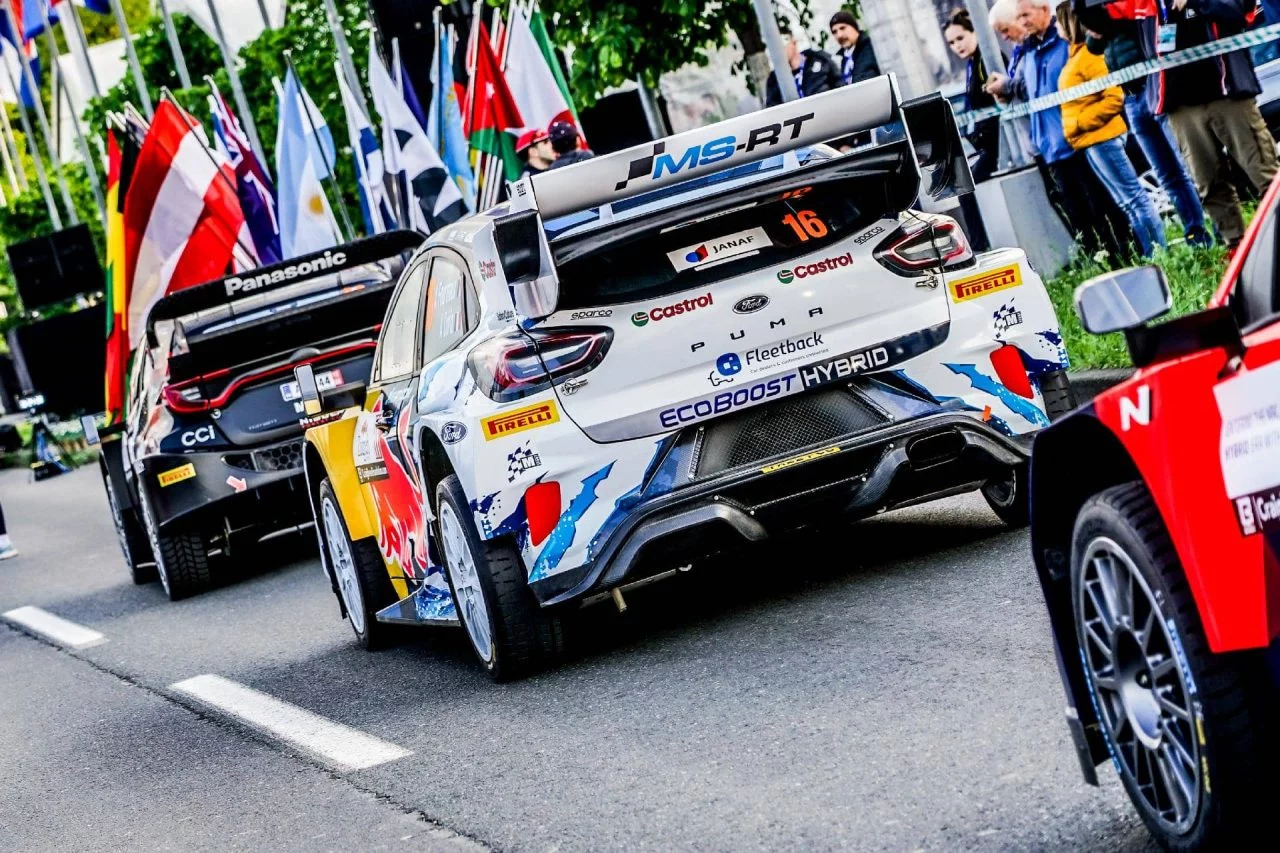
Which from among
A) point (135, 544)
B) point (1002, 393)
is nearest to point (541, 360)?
point (1002, 393)

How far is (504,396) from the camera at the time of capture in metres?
7.33

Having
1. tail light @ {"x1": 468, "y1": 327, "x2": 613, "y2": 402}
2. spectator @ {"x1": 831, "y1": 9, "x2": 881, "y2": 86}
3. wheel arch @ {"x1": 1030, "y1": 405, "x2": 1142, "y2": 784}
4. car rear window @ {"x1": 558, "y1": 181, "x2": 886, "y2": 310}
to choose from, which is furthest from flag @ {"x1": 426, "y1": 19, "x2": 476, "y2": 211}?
wheel arch @ {"x1": 1030, "y1": 405, "x2": 1142, "y2": 784}

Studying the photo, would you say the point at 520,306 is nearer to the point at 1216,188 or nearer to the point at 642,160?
the point at 642,160

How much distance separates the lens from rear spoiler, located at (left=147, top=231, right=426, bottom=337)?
43.5 ft

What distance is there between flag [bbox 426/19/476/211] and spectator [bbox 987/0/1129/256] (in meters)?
8.38

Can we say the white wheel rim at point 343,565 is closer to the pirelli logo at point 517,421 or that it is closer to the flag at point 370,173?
the pirelli logo at point 517,421

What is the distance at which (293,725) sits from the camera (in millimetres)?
8000

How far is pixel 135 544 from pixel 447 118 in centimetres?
686

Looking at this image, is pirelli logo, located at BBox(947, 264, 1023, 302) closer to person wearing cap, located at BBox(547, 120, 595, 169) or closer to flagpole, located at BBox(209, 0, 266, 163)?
person wearing cap, located at BBox(547, 120, 595, 169)

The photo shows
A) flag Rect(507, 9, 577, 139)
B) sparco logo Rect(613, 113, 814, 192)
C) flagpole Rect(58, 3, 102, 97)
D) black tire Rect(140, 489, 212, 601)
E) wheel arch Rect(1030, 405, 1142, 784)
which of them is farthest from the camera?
flagpole Rect(58, 3, 102, 97)

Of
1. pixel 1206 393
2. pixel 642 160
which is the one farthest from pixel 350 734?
pixel 1206 393

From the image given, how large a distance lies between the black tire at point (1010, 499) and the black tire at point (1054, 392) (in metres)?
0.39

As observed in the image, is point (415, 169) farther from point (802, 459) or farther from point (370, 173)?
point (802, 459)

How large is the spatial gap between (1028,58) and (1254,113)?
2.27m
